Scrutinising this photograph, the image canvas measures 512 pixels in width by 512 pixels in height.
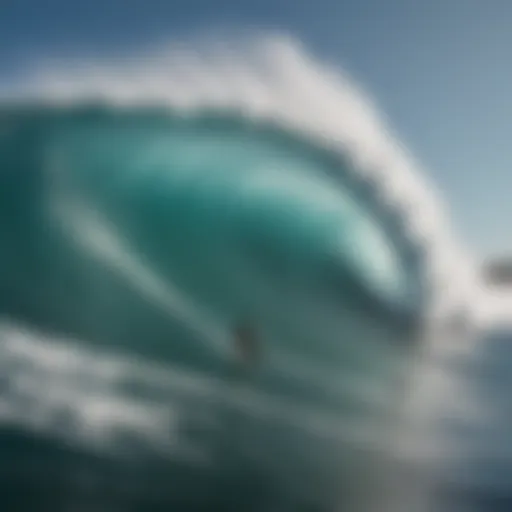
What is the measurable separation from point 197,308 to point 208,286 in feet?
0.22

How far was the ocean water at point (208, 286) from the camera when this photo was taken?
2184 mm

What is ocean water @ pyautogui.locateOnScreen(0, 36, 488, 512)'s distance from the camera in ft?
7.16

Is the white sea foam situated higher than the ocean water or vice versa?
the white sea foam

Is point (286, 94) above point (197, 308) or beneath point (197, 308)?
above

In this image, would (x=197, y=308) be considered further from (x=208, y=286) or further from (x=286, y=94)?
(x=286, y=94)

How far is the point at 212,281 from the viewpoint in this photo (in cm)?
227

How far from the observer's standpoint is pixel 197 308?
2.26 meters

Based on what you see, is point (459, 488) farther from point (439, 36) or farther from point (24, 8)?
point (24, 8)

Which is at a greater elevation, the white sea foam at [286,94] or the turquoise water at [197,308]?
the white sea foam at [286,94]

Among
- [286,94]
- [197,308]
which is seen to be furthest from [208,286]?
[286,94]

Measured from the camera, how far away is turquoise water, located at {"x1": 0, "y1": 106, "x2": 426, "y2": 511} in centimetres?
218

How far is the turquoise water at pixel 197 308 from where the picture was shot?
2.18 metres

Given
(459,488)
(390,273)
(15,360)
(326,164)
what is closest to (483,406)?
(459,488)

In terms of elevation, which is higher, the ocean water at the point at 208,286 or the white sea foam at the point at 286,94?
the white sea foam at the point at 286,94
